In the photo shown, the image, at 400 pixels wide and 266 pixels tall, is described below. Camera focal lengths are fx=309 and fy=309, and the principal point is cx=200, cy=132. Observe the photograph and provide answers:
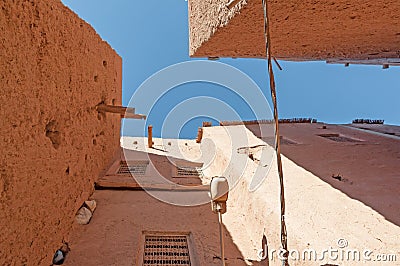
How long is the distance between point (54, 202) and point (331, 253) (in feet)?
8.68

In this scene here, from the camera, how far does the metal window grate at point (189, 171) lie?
637 cm

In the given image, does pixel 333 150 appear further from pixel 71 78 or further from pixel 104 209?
pixel 71 78

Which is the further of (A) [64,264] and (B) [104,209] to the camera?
(B) [104,209]

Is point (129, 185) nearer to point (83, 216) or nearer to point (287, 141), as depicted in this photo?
point (83, 216)

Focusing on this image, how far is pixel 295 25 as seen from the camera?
8.05ft

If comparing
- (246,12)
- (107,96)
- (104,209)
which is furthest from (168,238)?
(107,96)

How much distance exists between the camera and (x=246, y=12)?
208 centimetres

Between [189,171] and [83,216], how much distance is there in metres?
3.03

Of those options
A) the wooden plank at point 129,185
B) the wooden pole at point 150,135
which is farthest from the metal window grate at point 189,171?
the wooden pole at point 150,135

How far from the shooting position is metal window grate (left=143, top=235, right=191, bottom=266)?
3.16 metres

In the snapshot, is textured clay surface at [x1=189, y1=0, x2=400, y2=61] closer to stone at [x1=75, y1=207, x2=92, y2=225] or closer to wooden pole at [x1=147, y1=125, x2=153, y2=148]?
stone at [x1=75, y1=207, x2=92, y2=225]

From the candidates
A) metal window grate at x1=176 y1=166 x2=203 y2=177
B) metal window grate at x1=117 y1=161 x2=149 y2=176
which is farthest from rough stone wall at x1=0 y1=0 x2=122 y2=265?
metal window grate at x1=176 y1=166 x2=203 y2=177

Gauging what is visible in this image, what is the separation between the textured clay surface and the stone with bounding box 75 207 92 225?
242 cm

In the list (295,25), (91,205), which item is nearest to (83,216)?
(91,205)
